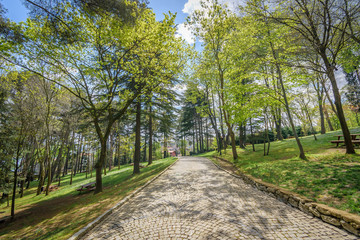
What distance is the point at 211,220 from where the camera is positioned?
3.58 meters

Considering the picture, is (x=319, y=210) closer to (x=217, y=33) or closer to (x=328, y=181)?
(x=328, y=181)

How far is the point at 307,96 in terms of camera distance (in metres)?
20.8

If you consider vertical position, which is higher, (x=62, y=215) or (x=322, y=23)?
(x=322, y=23)

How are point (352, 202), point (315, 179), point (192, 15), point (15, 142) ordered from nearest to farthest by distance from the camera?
1. point (352, 202)
2. point (315, 179)
3. point (15, 142)
4. point (192, 15)

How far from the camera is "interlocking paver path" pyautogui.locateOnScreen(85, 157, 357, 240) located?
3000 millimetres

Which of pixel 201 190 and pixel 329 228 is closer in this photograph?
pixel 329 228

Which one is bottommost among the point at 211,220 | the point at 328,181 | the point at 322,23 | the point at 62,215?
the point at 62,215

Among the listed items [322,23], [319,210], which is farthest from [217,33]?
[319,210]

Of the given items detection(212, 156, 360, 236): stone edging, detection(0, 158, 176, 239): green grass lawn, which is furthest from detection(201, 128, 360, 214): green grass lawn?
detection(0, 158, 176, 239): green grass lawn

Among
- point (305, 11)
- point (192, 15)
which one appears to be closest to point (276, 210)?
point (305, 11)

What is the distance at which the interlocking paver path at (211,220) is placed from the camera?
9.84 ft

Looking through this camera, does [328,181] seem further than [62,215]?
No

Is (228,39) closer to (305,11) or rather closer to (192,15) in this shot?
(192,15)

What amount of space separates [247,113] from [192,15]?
385 inches
